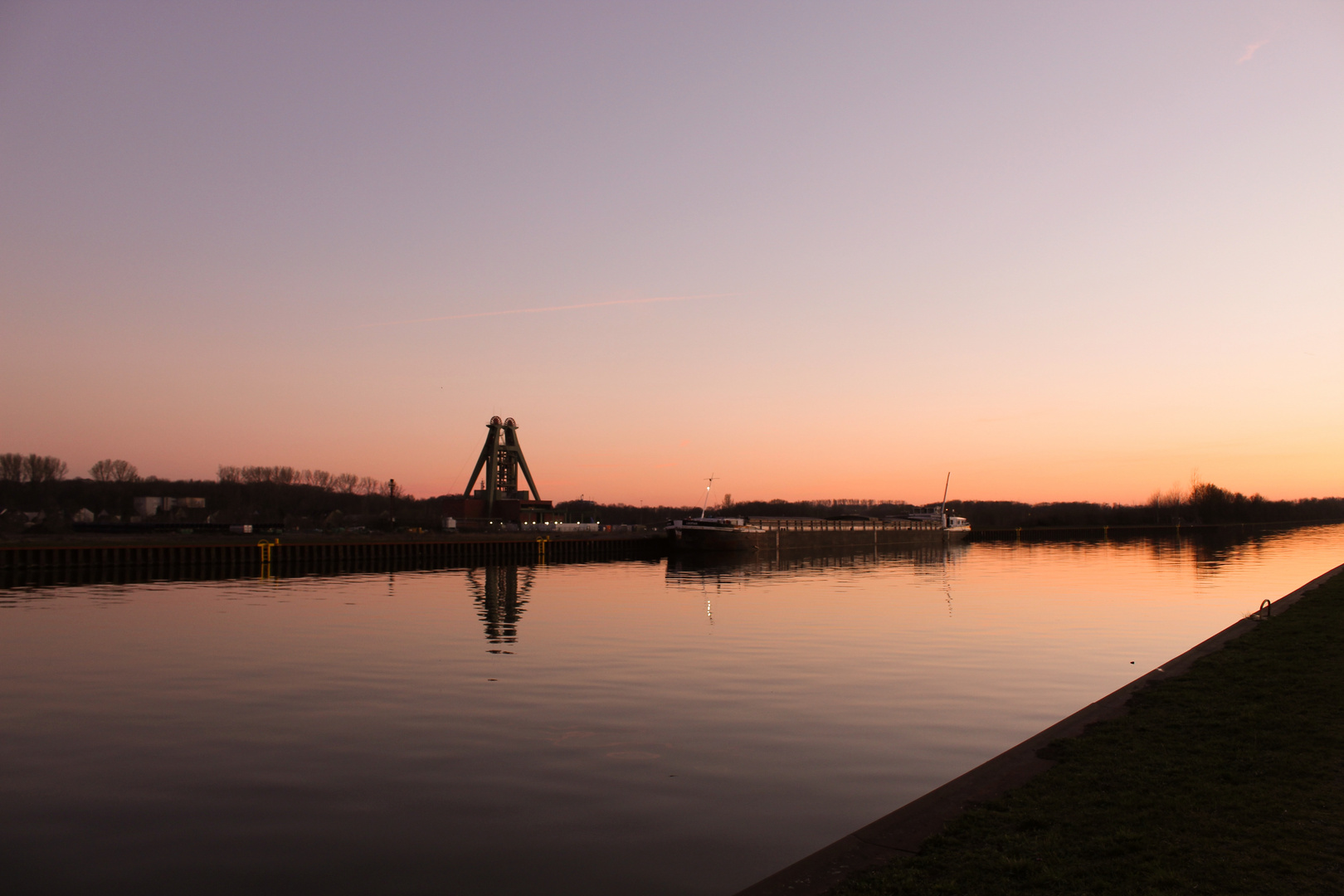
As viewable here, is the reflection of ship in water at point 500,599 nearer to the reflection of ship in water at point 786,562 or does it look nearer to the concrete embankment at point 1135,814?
the reflection of ship in water at point 786,562

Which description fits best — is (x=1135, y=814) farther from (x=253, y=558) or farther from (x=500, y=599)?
(x=253, y=558)

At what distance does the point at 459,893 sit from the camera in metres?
8.70

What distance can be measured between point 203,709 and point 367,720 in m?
3.94

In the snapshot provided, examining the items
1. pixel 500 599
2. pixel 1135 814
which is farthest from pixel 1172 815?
pixel 500 599

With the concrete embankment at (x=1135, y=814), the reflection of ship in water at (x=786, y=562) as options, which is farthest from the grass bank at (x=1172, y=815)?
the reflection of ship in water at (x=786, y=562)

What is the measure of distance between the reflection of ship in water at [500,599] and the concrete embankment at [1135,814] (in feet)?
63.7

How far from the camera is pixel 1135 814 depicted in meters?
8.40

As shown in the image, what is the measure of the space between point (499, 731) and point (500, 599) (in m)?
27.8

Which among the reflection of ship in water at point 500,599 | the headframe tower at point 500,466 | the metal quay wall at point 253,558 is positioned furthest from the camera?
the headframe tower at point 500,466

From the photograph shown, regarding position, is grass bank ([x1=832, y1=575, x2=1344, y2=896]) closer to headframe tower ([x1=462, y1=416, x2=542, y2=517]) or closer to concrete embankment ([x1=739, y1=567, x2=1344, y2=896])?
concrete embankment ([x1=739, y1=567, x2=1344, y2=896])

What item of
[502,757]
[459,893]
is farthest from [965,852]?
[502,757]

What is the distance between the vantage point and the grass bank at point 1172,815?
22.5 feet

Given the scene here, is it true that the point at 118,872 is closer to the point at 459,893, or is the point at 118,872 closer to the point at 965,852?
the point at 459,893

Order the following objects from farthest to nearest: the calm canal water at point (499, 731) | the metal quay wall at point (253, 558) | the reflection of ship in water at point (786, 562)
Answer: the reflection of ship in water at point (786, 562), the metal quay wall at point (253, 558), the calm canal water at point (499, 731)
